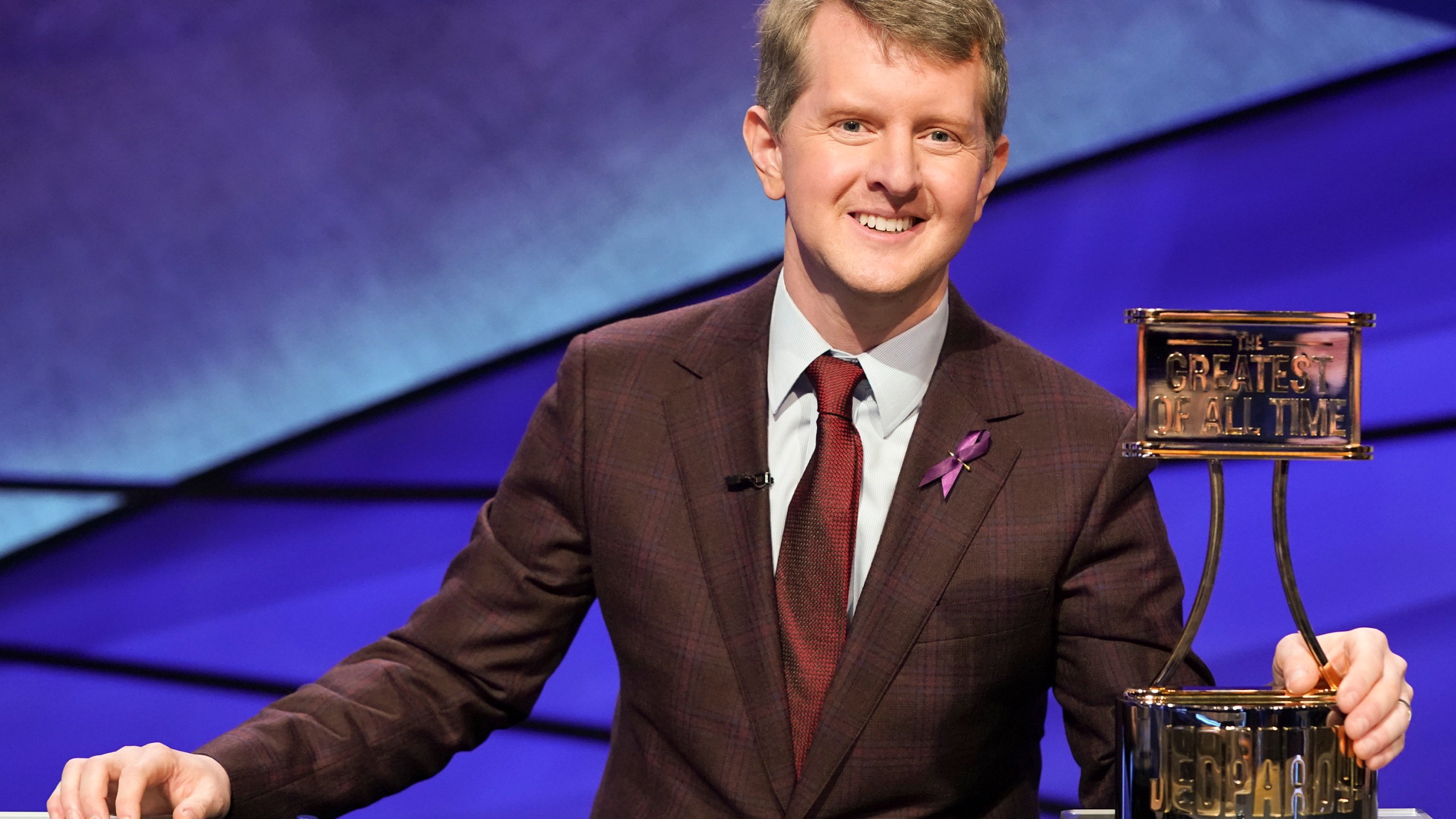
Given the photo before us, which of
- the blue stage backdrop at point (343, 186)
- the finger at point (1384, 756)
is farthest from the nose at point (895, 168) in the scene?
the blue stage backdrop at point (343, 186)

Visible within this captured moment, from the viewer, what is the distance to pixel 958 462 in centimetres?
172

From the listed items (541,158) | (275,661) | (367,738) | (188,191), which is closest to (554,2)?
(541,158)

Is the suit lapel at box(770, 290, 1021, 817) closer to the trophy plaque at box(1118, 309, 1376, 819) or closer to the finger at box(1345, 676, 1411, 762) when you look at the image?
the trophy plaque at box(1118, 309, 1376, 819)

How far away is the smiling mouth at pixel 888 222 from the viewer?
5.52 ft

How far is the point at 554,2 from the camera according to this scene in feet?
9.51

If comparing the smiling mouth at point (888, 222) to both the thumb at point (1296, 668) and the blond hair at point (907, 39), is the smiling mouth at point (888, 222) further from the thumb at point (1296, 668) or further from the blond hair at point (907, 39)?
the thumb at point (1296, 668)

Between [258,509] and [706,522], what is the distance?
153cm

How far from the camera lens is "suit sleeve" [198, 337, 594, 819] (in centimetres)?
172

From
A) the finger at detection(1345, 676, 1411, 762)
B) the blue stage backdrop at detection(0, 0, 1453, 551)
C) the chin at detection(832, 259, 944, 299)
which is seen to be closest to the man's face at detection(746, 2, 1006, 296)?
the chin at detection(832, 259, 944, 299)

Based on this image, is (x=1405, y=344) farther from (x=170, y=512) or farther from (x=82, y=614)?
(x=82, y=614)

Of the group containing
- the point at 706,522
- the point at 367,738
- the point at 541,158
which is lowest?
the point at 367,738

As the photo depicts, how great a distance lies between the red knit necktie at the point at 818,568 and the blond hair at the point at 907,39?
38 centimetres

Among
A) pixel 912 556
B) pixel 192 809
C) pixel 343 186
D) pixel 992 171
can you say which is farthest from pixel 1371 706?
pixel 343 186

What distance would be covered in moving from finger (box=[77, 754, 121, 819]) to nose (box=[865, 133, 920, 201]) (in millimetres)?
996
